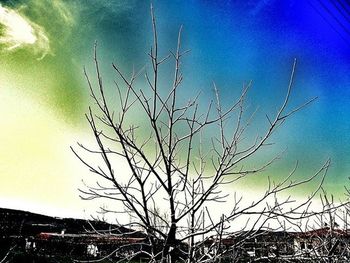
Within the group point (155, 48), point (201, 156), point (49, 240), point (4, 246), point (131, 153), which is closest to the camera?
point (155, 48)

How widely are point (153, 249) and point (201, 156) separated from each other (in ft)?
3.74

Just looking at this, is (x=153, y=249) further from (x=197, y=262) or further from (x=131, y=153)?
(x=131, y=153)

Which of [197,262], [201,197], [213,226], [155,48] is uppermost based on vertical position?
[155,48]

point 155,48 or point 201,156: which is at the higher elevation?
point 155,48

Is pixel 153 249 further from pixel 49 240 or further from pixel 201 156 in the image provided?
pixel 49 240

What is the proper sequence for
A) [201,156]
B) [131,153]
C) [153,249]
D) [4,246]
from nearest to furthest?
1. [153,249]
2. [131,153]
3. [201,156]
4. [4,246]

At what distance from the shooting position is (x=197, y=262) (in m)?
2.57

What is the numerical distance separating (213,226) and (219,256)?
23cm

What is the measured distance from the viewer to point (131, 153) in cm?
284

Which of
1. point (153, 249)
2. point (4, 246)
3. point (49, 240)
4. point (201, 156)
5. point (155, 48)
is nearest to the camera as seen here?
point (155, 48)

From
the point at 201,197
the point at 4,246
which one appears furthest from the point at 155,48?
the point at 4,246

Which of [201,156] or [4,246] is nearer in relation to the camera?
[201,156]

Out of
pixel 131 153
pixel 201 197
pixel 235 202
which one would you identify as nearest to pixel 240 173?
pixel 235 202

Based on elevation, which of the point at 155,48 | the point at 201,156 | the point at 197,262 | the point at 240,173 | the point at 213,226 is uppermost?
the point at 155,48
